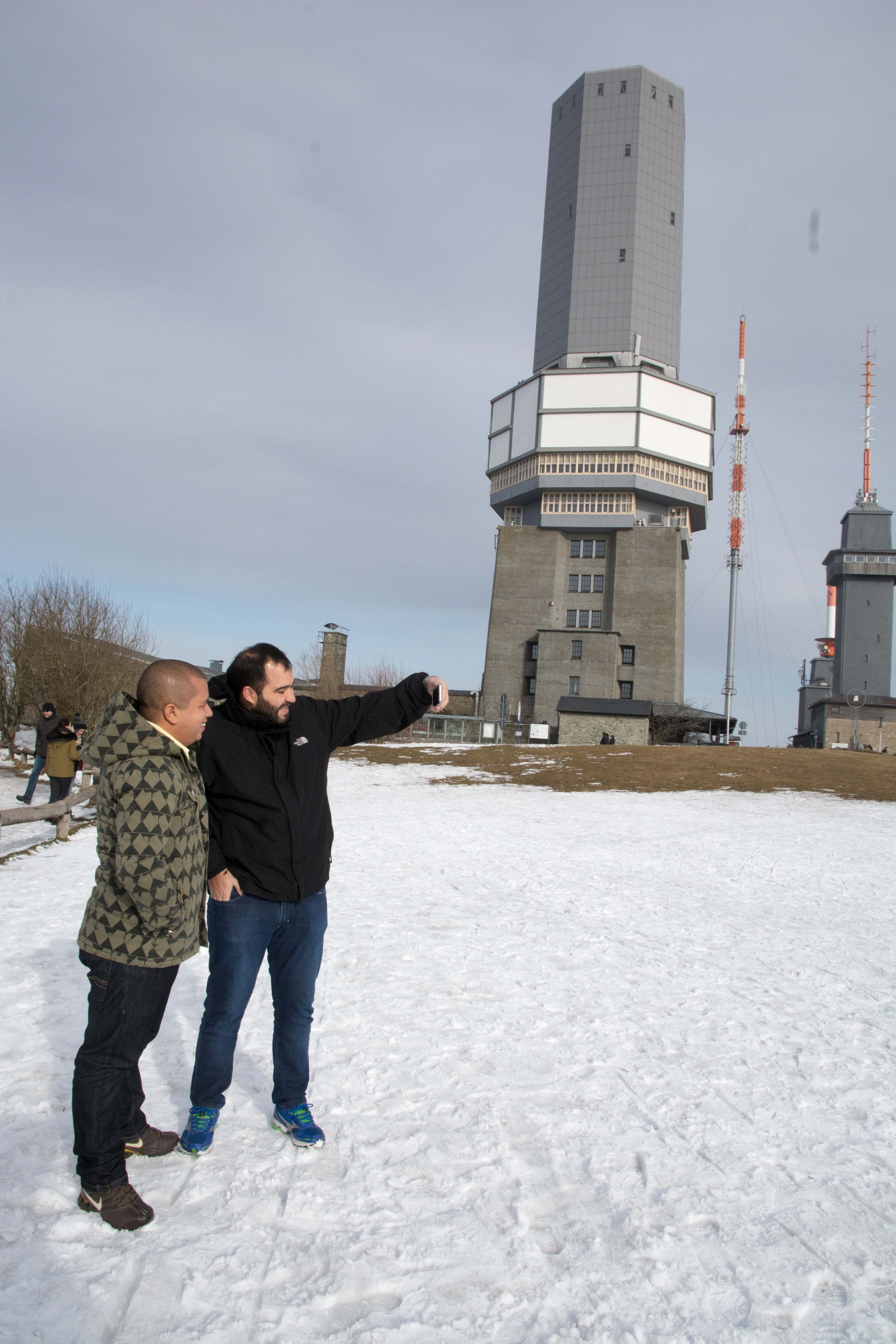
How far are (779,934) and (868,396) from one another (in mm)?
104508

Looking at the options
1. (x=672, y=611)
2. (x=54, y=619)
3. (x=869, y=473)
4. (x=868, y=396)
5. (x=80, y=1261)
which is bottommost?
(x=80, y=1261)

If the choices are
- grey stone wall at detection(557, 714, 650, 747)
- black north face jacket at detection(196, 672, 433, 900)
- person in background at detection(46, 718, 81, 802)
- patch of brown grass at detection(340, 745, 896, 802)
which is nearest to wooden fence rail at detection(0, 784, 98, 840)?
person in background at detection(46, 718, 81, 802)

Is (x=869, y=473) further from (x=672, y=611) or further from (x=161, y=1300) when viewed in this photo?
(x=161, y=1300)

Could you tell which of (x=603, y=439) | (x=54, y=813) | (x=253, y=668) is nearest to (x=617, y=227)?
(x=603, y=439)

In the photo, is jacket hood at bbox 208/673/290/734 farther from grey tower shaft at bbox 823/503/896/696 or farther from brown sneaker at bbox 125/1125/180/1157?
grey tower shaft at bbox 823/503/896/696

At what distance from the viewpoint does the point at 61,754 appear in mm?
14930

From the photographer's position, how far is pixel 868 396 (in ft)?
314

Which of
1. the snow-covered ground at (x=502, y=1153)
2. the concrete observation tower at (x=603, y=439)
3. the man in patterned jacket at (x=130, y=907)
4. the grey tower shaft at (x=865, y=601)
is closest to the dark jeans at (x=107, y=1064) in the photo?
the man in patterned jacket at (x=130, y=907)

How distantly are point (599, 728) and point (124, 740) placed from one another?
45.0 m

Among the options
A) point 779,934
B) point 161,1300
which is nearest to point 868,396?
point 779,934

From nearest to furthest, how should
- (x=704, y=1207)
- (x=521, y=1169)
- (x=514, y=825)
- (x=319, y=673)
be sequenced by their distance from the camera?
1. (x=704, y=1207)
2. (x=521, y=1169)
3. (x=514, y=825)
4. (x=319, y=673)

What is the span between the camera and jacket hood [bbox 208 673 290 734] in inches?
138

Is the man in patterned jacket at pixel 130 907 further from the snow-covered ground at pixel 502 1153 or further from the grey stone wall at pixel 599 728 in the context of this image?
the grey stone wall at pixel 599 728

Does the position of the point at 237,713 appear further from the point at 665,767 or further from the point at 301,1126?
the point at 665,767
